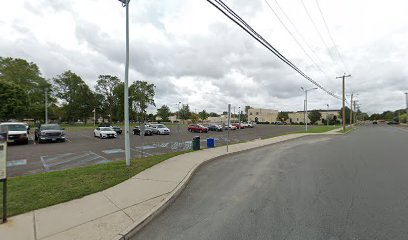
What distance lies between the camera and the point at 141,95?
90875 mm

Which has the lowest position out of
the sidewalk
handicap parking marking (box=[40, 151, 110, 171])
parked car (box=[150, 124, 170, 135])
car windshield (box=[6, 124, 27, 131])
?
handicap parking marking (box=[40, 151, 110, 171])

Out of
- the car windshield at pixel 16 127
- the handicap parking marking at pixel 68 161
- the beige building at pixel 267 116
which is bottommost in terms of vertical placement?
the handicap parking marking at pixel 68 161

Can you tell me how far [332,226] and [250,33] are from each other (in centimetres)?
712

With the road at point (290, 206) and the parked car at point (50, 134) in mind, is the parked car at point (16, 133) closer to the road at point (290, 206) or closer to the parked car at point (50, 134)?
the parked car at point (50, 134)

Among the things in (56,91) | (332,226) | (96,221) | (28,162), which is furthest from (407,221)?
(56,91)

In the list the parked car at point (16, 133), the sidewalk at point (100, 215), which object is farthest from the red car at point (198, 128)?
the sidewalk at point (100, 215)

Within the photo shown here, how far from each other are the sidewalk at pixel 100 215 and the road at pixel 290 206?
36 cm

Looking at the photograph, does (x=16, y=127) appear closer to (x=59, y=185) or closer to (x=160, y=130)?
(x=160, y=130)

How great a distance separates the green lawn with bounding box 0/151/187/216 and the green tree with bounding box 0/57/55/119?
5867cm

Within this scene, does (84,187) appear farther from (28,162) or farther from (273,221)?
(28,162)

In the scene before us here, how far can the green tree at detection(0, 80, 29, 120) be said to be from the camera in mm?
39469

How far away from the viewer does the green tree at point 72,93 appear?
74.9 m

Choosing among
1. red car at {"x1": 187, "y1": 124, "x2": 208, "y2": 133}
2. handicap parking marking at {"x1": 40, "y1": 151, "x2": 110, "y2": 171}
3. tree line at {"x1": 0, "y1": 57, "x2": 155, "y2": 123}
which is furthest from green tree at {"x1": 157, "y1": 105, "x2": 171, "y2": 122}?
handicap parking marking at {"x1": 40, "y1": 151, "x2": 110, "y2": 171}

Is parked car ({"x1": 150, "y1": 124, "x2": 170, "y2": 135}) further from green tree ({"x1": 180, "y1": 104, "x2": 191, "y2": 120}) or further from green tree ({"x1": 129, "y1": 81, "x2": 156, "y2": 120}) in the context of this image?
green tree ({"x1": 180, "y1": 104, "x2": 191, "y2": 120})
